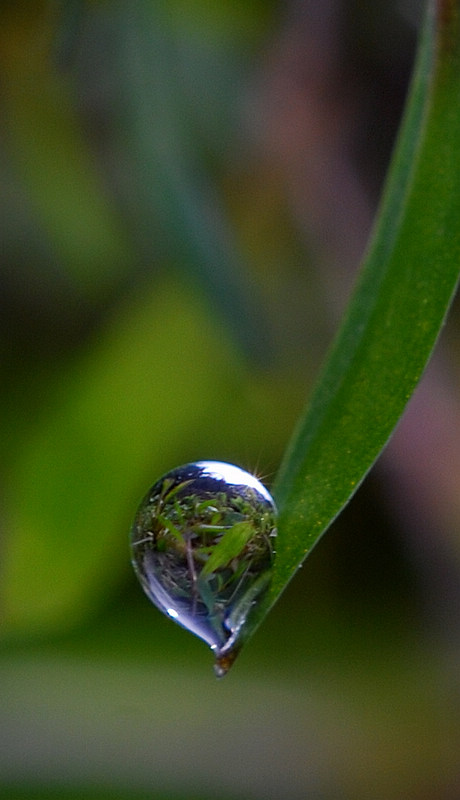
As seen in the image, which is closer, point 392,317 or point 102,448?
point 392,317

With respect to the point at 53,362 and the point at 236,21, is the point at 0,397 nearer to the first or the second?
the point at 53,362

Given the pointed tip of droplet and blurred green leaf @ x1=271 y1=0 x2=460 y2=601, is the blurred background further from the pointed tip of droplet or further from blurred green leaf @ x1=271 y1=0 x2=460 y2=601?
the pointed tip of droplet

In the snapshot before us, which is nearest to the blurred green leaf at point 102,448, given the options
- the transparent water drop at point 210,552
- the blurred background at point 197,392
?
the blurred background at point 197,392

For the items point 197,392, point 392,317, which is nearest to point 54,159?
point 197,392

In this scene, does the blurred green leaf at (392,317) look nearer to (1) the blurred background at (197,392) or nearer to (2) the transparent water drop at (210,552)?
(2) the transparent water drop at (210,552)

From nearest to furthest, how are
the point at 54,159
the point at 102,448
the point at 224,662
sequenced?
the point at 224,662 → the point at 102,448 → the point at 54,159

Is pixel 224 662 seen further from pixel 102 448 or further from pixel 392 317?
pixel 102 448

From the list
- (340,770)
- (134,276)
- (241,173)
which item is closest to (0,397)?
(134,276)

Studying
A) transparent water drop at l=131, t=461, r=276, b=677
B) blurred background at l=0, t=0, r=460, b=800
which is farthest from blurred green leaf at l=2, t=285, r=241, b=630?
transparent water drop at l=131, t=461, r=276, b=677
